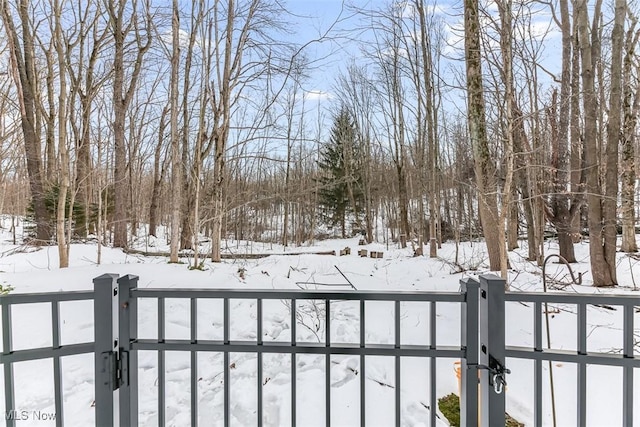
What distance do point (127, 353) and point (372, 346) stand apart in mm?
1054

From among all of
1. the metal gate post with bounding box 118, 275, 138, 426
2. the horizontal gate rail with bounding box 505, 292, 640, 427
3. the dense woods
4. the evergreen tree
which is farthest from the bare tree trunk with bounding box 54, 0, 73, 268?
the evergreen tree

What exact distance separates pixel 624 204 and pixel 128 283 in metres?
8.23

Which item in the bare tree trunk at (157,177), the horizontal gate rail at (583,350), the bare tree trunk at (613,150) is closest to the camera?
the horizontal gate rail at (583,350)

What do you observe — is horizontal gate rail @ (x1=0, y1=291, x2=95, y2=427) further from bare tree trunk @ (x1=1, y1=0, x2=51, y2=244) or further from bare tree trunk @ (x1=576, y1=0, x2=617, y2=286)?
bare tree trunk @ (x1=1, y1=0, x2=51, y2=244)

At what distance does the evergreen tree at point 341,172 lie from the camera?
17656 mm

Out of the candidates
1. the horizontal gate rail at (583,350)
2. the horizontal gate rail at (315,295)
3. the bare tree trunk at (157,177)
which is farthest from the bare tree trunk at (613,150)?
the bare tree trunk at (157,177)

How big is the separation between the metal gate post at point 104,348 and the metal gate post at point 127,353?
0.11 ft

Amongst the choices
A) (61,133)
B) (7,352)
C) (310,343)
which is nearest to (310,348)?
(310,343)

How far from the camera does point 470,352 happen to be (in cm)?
140

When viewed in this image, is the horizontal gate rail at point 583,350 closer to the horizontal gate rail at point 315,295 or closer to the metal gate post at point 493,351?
the metal gate post at point 493,351

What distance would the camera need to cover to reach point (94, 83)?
812 cm

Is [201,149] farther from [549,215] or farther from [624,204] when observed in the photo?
[624,204]

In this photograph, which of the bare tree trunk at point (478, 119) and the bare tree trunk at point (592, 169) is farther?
the bare tree trunk at point (592, 169)

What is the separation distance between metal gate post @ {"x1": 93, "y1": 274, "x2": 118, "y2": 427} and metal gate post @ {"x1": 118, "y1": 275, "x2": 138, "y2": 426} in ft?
0.11
